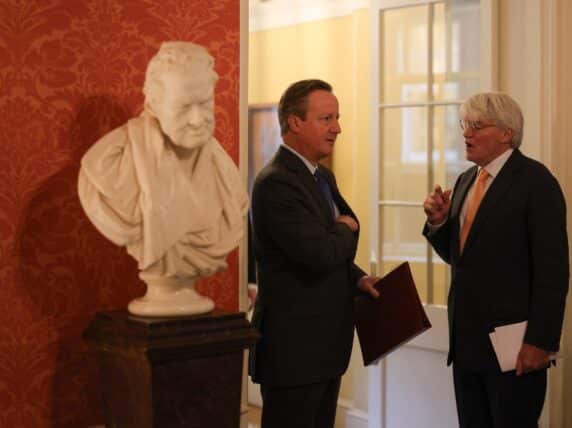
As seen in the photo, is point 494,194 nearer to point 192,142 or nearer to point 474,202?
point 474,202

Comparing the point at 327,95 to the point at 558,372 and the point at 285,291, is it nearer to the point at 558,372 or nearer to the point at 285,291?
the point at 285,291

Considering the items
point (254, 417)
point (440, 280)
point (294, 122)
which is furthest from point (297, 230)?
point (254, 417)

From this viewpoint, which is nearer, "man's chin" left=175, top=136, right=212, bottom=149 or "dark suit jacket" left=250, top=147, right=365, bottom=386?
"man's chin" left=175, top=136, right=212, bottom=149

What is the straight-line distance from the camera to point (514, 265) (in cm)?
282

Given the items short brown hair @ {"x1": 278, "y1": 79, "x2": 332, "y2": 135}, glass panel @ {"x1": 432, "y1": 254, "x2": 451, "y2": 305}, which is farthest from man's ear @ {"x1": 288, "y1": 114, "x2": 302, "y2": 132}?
glass panel @ {"x1": 432, "y1": 254, "x2": 451, "y2": 305}

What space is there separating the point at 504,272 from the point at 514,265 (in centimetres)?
4

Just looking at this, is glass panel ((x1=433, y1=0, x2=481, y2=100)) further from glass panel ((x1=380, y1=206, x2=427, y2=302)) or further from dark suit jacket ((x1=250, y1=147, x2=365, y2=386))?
dark suit jacket ((x1=250, y1=147, x2=365, y2=386))

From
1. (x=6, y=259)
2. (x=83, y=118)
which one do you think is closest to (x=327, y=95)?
(x=83, y=118)

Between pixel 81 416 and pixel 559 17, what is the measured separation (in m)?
2.46

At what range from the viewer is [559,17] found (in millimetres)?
3561

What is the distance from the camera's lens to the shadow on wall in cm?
249

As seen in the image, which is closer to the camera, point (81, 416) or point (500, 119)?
point (81, 416)

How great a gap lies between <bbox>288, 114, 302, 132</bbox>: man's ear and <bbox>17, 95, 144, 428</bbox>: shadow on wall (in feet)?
1.78

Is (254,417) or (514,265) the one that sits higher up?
(514,265)
